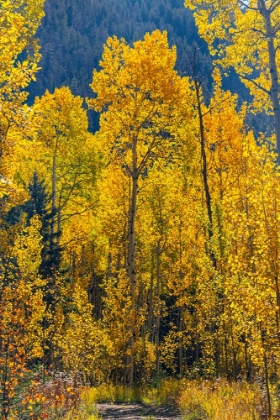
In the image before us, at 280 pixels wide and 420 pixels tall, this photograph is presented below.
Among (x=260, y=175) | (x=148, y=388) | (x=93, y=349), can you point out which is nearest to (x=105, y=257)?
(x=93, y=349)

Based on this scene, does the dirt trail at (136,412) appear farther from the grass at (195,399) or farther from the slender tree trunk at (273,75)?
the slender tree trunk at (273,75)

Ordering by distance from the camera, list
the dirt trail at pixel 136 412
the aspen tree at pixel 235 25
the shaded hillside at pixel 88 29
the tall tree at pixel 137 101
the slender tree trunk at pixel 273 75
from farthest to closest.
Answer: the shaded hillside at pixel 88 29 < the tall tree at pixel 137 101 < the dirt trail at pixel 136 412 < the aspen tree at pixel 235 25 < the slender tree trunk at pixel 273 75

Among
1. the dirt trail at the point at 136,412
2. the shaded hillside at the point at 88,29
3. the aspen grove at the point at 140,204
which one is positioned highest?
the shaded hillside at the point at 88,29

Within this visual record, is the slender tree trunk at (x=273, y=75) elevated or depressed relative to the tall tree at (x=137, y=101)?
depressed

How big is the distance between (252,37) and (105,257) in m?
14.1

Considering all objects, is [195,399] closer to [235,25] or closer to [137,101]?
[235,25]

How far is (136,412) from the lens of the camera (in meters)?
9.33

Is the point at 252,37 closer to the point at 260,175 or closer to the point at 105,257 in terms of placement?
the point at 260,175

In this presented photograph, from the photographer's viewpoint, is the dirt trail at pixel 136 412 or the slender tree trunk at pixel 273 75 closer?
the slender tree trunk at pixel 273 75

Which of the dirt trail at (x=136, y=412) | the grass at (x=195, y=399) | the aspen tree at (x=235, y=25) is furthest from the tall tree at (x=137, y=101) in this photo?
the aspen tree at (x=235, y=25)

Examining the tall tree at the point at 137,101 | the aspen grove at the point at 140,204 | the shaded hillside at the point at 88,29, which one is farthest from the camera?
the shaded hillside at the point at 88,29

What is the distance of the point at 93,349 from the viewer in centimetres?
1380

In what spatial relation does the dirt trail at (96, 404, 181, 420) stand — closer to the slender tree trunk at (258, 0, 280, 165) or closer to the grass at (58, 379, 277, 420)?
the grass at (58, 379, 277, 420)

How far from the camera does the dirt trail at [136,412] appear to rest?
28.5 feet
